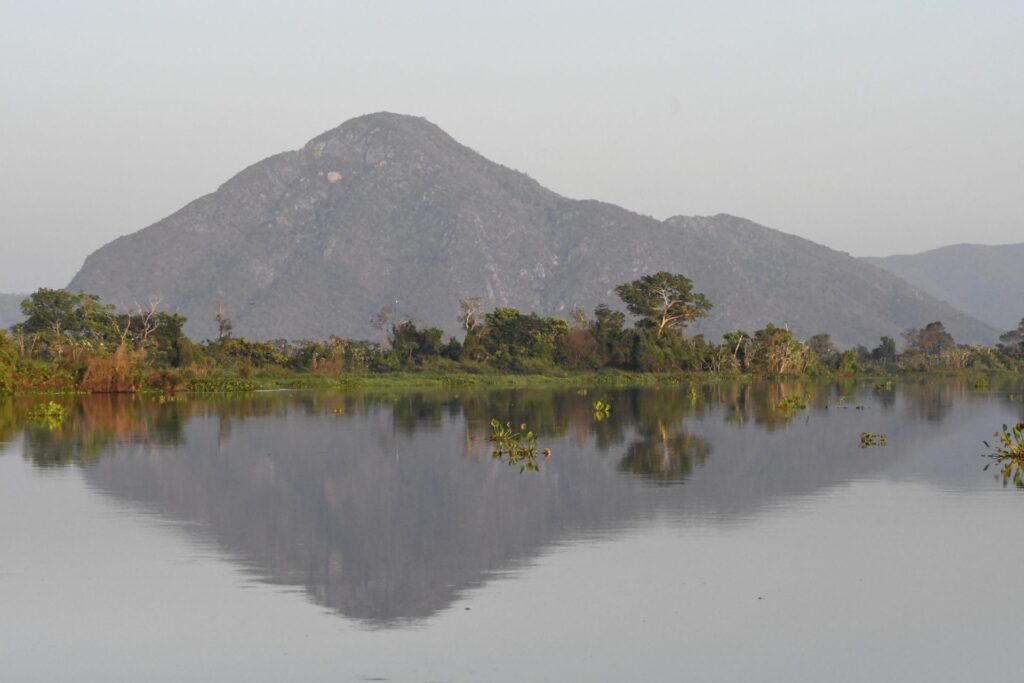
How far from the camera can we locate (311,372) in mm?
81812

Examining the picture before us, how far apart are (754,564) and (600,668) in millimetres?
4817

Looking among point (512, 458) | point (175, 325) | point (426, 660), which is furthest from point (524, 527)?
point (175, 325)

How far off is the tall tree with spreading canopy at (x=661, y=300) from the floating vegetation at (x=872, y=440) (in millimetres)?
61119

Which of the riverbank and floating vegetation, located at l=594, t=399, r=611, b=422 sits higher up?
the riverbank

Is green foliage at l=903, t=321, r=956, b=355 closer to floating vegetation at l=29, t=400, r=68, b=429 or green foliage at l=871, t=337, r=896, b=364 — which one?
green foliage at l=871, t=337, r=896, b=364

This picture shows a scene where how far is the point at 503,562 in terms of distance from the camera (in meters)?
15.9

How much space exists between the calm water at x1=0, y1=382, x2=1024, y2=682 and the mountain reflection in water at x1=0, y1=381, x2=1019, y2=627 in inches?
3.7

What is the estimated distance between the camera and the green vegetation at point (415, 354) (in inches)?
2534

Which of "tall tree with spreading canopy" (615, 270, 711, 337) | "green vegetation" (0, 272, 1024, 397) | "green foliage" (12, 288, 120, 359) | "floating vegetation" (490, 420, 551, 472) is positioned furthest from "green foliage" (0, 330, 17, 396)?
"tall tree with spreading canopy" (615, 270, 711, 337)

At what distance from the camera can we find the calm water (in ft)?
38.0

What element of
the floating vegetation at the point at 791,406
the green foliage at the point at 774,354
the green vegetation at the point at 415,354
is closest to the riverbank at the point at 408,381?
the green vegetation at the point at 415,354

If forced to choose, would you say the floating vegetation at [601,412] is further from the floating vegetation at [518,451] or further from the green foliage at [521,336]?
the green foliage at [521,336]

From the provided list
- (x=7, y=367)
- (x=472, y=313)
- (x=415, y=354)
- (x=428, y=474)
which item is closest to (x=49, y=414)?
(x=7, y=367)

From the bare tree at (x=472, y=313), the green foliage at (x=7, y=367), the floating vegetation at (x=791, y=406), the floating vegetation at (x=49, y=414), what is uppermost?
the bare tree at (x=472, y=313)
